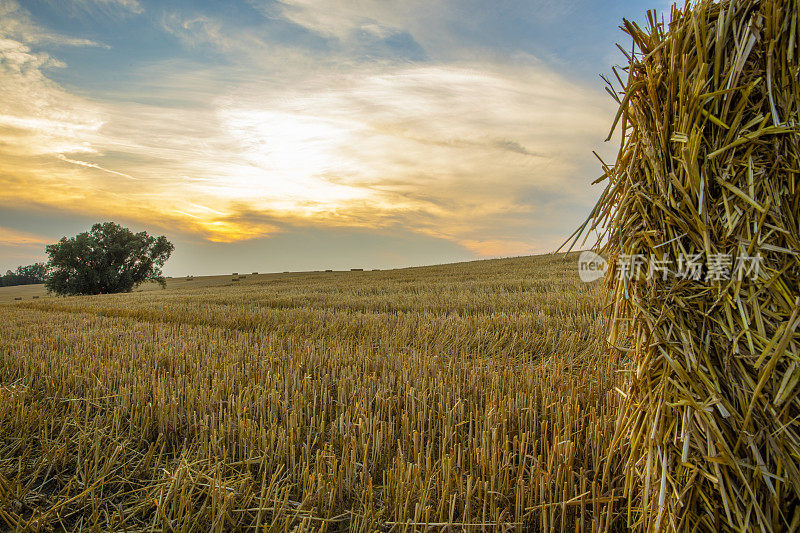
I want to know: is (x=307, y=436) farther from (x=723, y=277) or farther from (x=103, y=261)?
(x=103, y=261)

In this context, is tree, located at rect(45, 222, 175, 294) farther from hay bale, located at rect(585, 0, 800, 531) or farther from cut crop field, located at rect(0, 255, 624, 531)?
hay bale, located at rect(585, 0, 800, 531)

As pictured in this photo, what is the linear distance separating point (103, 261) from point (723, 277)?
156ft

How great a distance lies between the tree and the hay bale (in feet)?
150

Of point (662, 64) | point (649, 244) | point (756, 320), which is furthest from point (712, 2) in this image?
point (756, 320)

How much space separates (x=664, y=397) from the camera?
5.76 ft

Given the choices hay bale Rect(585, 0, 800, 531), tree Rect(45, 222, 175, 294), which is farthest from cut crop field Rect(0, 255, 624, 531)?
tree Rect(45, 222, 175, 294)

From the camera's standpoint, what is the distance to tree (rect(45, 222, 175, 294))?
38.3 metres

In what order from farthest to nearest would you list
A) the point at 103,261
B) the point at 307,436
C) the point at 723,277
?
1. the point at 103,261
2. the point at 307,436
3. the point at 723,277

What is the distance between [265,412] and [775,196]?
3.20 metres

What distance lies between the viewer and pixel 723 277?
1671 mm

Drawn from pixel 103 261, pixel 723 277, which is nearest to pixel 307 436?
pixel 723 277

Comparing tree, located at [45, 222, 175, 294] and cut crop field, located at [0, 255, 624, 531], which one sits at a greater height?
tree, located at [45, 222, 175, 294]

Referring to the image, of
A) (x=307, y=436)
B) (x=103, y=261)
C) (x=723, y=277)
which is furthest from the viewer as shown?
(x=103, y=261)

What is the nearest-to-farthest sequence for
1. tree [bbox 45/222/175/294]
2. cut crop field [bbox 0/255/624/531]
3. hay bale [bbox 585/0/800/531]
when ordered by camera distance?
1. hay bale [bbox 585/0/800/531]
2. cut crop field [bbox 0/255/624/531]
3. tree [bbox 45/222/175/294]
